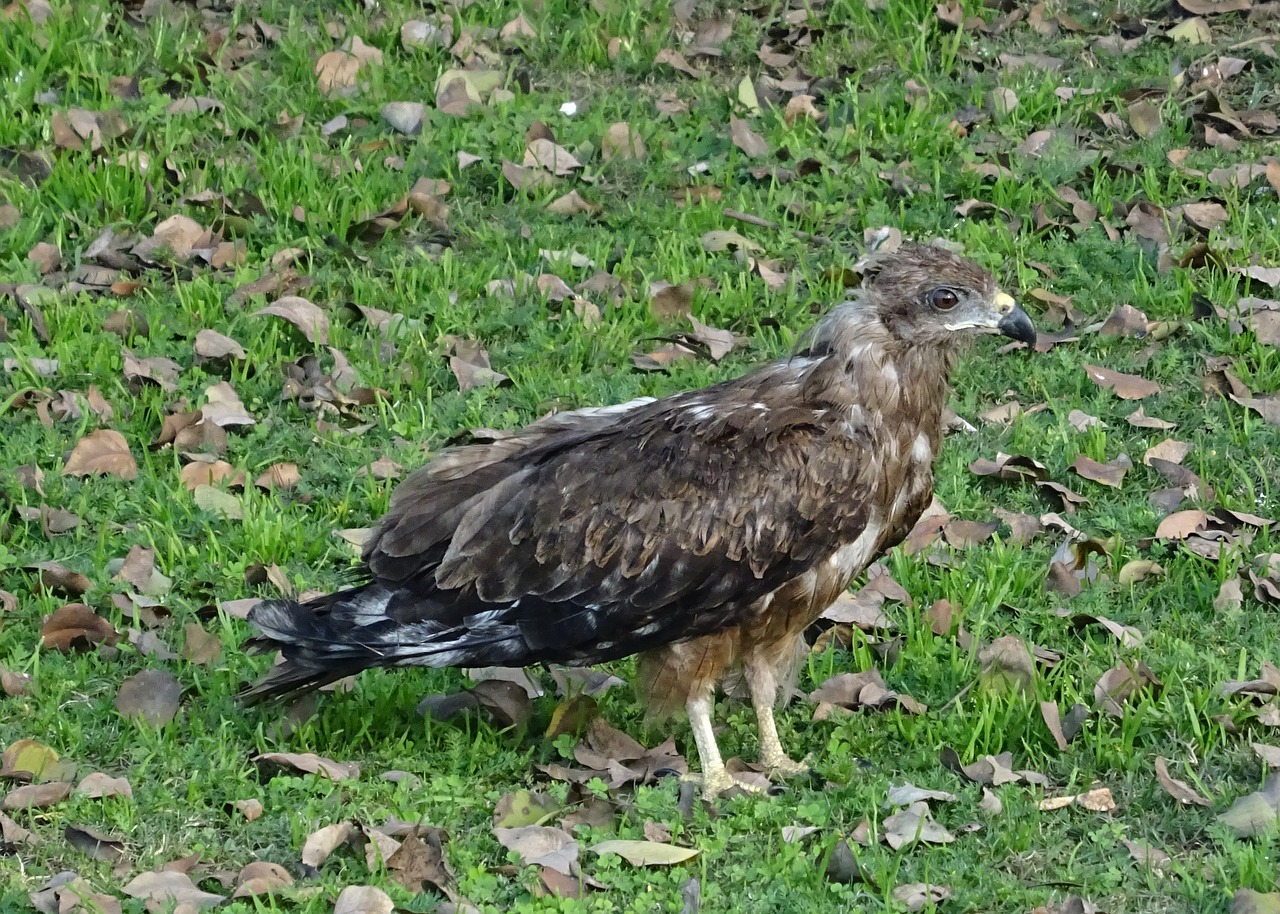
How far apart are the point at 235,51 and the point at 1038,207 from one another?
165 inches

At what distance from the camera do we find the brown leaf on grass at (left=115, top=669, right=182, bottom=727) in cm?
500

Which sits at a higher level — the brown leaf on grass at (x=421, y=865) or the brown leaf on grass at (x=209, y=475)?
the brown leaf on grass at (x=209, y=475)

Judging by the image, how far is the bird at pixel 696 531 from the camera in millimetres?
4676

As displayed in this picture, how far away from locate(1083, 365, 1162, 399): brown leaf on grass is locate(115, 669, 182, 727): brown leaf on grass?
3.55 metres

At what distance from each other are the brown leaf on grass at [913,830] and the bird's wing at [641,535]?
695mm

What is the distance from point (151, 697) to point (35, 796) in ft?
1.74

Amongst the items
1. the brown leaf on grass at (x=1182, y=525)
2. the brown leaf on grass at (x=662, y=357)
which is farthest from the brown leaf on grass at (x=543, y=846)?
the brown leaf on grass at (x=662, y=357)

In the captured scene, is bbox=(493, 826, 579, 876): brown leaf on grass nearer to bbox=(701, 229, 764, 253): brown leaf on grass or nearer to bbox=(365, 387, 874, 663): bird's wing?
bbox=(365, 387, 874, 663): bird's wing

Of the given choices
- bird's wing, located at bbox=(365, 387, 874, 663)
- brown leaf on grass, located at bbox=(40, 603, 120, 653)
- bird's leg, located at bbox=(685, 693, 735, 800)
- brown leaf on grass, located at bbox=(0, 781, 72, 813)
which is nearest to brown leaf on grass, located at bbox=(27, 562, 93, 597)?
brown leaf on grass, located at bbox=(40, 603, 120, 653)

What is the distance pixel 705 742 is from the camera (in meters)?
4.92

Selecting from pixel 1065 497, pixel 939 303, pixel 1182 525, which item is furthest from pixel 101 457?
pixel 1182 525

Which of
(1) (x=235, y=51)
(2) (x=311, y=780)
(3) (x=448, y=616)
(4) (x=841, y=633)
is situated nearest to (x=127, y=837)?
(2) (x=311, y=780)

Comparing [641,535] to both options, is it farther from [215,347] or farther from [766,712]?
[215,347]

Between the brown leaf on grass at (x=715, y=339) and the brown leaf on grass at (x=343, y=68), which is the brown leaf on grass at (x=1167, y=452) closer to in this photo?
the brown leaf on grass at (x=715, y=339)
